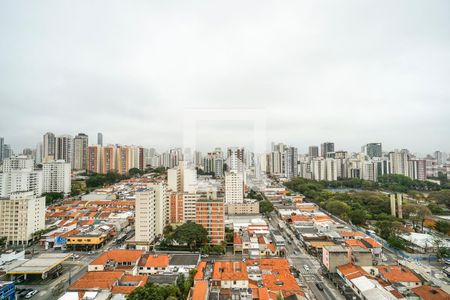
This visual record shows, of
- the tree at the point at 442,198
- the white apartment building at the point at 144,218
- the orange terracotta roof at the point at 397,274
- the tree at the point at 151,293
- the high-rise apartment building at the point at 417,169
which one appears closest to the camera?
the tree at the point at 151,293

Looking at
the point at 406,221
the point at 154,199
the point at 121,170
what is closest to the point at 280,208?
the point at 406,221

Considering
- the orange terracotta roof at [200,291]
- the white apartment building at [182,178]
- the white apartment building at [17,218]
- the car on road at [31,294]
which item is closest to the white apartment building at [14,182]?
the white apartment building at [17,218]

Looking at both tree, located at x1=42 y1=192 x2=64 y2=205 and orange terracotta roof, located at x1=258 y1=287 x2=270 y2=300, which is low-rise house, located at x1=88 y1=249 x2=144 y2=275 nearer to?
orange terracotta roof, located at x1=258 y1=287 x2=270 y2=300

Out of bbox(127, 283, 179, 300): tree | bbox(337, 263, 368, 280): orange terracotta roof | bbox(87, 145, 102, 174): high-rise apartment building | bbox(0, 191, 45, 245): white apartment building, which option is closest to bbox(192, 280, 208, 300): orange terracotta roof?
bbox(127, 283, 179, 300): tree

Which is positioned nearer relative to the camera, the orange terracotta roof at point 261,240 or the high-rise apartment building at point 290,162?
the orange terracotta roof at point 261,240

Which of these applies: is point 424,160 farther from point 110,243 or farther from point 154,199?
point 110,243

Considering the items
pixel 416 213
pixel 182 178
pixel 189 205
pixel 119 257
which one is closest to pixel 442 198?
pixel 416 213

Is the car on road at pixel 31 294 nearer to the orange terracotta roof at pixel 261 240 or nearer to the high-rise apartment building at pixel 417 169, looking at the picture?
the orange terracotta roof at pixel 261 240
